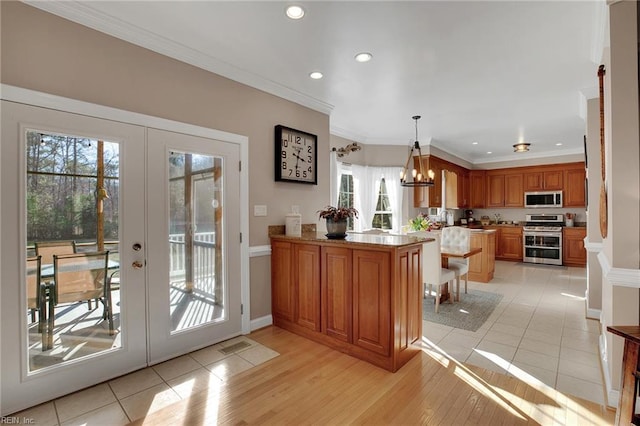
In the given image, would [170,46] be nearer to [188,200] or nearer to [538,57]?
[188,200]

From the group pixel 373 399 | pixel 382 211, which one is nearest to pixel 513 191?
pixel 382 211

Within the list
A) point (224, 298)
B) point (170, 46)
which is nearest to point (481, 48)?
point (170, 46)

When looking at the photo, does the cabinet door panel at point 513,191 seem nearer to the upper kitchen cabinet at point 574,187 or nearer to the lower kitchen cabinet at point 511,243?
the lower kitchen cabinet at point 511,243

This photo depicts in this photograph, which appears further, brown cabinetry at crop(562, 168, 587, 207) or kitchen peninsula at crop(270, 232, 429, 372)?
brown cabinetry at crop(562, 168, 587, 207)

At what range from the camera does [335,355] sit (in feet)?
8.93

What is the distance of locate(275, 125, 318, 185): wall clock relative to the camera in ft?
11.4

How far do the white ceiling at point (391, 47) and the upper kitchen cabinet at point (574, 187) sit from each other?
150 inches

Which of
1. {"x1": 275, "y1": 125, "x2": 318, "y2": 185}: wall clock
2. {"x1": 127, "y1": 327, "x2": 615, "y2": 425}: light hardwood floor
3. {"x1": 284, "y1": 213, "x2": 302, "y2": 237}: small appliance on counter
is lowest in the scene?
{"x1": 127, "y1": 327, "x2": 615, "y2": 425}: light hardwood floor

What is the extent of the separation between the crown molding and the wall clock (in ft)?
1.49

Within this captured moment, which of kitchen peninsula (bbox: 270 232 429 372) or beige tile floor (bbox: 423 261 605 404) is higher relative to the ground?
kitchen peninsula (bbox: 270 232 429 372)

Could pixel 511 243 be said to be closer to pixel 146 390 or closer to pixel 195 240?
pixel 195 240

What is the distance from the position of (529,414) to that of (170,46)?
3.88m

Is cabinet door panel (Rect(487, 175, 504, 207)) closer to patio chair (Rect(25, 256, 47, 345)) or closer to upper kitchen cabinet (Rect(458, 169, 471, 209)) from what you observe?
upper kitchen cabinet (Rect(458, 169, 471, 209))

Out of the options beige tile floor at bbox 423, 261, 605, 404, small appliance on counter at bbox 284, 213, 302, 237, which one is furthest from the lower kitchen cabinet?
small appliance on counter at bbox 284, 213, 302, 237
